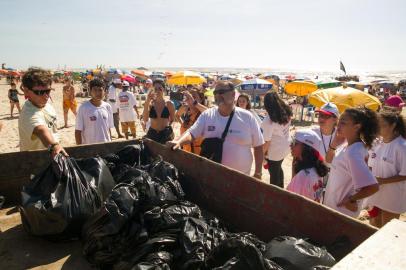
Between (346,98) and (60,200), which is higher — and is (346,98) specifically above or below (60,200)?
above

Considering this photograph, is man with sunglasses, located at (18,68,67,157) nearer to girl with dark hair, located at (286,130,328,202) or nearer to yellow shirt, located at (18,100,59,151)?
yellow shirt, located at (18,100,59,151)

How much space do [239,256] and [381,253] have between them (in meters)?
0.65

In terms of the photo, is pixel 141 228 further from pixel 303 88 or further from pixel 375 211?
pixel 303 88

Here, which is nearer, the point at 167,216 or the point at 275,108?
the point at 167,216

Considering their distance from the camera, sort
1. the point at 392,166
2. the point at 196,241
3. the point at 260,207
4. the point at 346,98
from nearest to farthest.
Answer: the point at 196,241, the point at 260,207, the point at 392,166, the point at 346,98

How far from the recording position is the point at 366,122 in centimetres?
258

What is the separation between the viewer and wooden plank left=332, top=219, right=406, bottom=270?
43.8 inches

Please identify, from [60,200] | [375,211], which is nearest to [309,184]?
[375,211]

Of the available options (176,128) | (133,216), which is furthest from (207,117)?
(176,128)

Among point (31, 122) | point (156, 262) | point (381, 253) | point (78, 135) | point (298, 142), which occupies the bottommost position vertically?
point (156, 262)

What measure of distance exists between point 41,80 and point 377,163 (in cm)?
387

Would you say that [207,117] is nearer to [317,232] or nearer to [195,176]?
[195,176]

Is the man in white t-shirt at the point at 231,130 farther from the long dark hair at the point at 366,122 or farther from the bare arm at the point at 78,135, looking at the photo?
the bare arm at the point at 78,135

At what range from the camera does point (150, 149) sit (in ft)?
11.6
